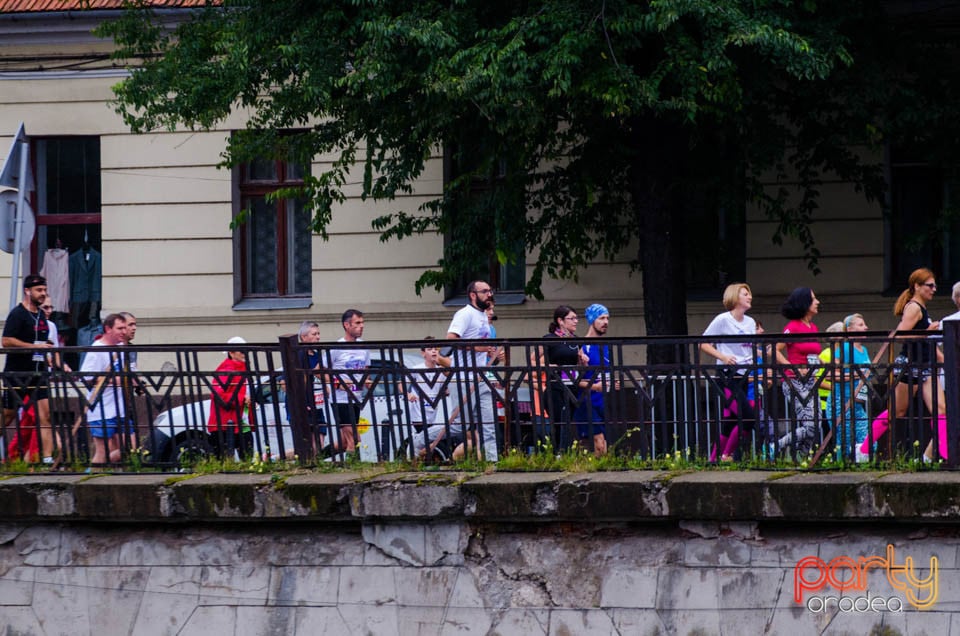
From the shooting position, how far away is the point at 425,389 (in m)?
8.09

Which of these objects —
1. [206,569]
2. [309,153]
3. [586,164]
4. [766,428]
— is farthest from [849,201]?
[206,569]

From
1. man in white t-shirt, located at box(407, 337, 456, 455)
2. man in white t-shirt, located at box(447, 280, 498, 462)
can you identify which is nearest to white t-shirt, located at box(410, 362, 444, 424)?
man in white t-shirt, located at box(407, 337, 456, 455)

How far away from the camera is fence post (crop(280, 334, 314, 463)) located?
818cm

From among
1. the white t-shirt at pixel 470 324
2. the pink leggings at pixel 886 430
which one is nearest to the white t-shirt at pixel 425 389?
the white t-shirt at pixel 470 324

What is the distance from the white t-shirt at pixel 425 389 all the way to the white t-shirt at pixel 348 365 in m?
0.32

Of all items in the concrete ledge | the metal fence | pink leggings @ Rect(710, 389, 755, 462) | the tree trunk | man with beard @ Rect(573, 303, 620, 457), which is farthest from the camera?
the tree trunk

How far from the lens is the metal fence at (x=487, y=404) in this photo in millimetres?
7441

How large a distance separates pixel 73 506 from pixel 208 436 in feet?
2.88

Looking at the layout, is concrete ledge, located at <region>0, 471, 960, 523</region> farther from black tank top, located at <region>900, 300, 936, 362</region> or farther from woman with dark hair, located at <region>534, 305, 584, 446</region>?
black tank top, located at <region>900, 300, 936, 362</region>

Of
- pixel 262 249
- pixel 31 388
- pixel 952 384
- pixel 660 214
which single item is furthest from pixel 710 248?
pixel 31 388

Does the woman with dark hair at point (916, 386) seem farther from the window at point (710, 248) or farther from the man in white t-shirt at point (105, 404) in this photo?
the window at point (710, 248)

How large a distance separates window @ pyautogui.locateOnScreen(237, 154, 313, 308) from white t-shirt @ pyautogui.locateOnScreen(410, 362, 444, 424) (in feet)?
29.5

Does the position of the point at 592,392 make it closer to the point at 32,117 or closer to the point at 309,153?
the point at 309,153

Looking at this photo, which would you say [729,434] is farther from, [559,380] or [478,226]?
[478,226]
